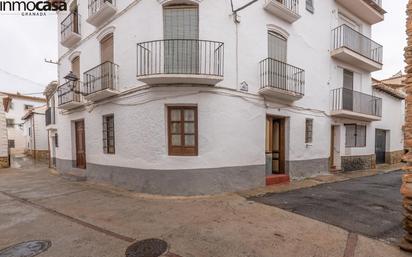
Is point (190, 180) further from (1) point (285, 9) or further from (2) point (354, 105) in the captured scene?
(2) point (354, 105)

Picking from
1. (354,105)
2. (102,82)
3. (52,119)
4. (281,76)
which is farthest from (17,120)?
(354,105)

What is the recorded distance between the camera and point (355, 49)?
1166 cm

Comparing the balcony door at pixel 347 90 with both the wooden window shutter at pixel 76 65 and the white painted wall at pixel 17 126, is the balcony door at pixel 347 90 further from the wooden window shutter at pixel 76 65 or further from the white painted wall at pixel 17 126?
the white painted wall at pixel 17 126

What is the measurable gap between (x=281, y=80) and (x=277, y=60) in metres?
0.76

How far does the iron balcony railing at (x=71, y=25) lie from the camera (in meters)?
10.2

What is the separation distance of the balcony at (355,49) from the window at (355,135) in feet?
10.9

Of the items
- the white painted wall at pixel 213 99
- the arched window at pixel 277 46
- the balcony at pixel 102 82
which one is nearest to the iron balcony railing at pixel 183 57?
the white painted wall at pixel 213 99

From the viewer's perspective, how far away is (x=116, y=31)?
799 centimetres

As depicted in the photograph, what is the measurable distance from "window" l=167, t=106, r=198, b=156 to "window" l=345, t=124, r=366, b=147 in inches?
366

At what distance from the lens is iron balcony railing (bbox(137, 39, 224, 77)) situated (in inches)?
265

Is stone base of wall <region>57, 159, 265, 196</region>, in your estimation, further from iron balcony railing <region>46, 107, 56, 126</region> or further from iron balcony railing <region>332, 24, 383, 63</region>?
iron balcony railing <region>46, 107, 56, 126</region>

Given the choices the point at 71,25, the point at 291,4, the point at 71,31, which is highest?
the point at 291,4

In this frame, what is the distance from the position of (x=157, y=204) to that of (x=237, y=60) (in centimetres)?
503

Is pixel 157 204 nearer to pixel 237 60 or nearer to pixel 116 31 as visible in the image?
pixel 237 60
